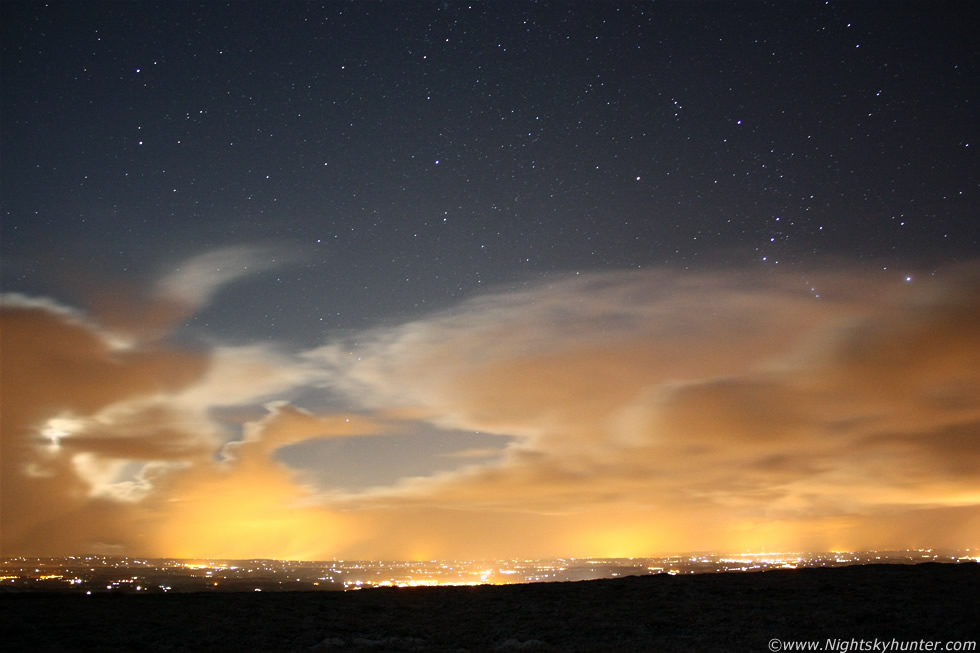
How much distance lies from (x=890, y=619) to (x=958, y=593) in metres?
3.97

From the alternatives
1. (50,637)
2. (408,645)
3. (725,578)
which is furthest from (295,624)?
(725,578)

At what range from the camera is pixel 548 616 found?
20266 millimetres

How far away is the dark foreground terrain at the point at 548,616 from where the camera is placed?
55.3 feet

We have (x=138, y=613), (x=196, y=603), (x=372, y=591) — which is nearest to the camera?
(x=138, y=613)

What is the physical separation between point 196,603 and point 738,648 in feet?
57.3

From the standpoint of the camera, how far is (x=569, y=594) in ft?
77.6

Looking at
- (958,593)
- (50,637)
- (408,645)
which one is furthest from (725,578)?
(50,637)

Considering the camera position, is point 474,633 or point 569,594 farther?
point 569,594

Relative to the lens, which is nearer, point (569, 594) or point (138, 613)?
point (138, 613)

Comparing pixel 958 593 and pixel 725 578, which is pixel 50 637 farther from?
pixel 958 593

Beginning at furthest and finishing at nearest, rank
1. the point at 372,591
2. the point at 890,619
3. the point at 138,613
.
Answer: the point at 372,591, the point at 138,613, the point at 890,619

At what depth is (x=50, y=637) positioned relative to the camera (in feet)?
59.7

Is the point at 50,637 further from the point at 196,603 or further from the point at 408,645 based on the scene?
the point at 408,645

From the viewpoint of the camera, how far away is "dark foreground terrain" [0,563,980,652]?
→ 1686 centimetres
